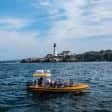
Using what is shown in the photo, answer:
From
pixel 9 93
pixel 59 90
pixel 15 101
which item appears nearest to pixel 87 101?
pixel 59 90

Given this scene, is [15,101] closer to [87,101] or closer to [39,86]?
[39,86]

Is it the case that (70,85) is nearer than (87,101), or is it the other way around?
(87,101)

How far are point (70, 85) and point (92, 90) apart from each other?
25.5 ft

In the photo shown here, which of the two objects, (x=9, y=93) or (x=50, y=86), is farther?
(x=9, y=93)

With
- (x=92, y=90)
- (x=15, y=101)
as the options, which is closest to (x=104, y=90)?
(x=92, y=90)

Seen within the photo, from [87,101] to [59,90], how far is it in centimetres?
631

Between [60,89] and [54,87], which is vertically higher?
[54,87]

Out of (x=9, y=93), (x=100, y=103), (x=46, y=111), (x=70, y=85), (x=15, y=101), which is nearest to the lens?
(x=46, y=111)

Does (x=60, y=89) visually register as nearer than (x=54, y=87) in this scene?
Yes

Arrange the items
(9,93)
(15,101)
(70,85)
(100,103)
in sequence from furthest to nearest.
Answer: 1. (9,93)
2. (70,85)
3. (15,101)
4. (100,103)

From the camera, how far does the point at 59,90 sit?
5591 centimetres

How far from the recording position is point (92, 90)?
6338 cm

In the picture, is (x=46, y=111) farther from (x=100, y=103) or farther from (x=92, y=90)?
(x=92, y=90)

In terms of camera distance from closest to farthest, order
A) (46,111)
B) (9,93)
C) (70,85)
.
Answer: (46,111) < (70,85) < (9,93)
